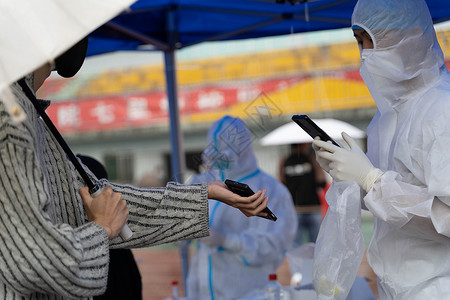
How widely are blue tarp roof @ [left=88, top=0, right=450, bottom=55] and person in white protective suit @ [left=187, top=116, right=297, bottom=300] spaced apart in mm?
738

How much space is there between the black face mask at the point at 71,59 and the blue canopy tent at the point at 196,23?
6.09 feet

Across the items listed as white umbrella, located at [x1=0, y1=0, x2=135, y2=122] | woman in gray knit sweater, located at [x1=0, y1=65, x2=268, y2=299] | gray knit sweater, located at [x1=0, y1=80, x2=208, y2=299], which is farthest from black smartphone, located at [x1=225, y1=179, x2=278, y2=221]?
white umbrella, located at [x1=0, y1=0, x2=135, y2=122]

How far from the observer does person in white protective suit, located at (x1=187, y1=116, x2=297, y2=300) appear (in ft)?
11.1

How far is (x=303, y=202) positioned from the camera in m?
7.10

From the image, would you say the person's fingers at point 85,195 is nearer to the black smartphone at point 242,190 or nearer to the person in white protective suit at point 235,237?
the black smartphone at point 242,190

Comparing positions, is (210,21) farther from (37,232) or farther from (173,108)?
(37,232)

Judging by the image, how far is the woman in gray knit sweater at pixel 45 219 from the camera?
48.3 inches

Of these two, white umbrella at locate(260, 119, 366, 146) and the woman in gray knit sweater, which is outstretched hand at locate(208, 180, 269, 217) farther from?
white umbrella at locate(260, 119, 366, 146)

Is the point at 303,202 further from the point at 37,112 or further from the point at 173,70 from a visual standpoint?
the point at 37,112

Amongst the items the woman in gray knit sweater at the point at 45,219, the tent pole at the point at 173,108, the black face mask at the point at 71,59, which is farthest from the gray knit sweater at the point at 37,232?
the tent pole at the point at 173,108

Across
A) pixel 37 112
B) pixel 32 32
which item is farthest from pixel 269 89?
pixel 32 32

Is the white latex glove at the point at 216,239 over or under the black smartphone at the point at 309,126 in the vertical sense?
under

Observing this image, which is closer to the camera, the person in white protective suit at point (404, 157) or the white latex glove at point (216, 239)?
the person in white protective suit at point (404, 157)

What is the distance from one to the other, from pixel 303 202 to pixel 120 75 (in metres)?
7.58
